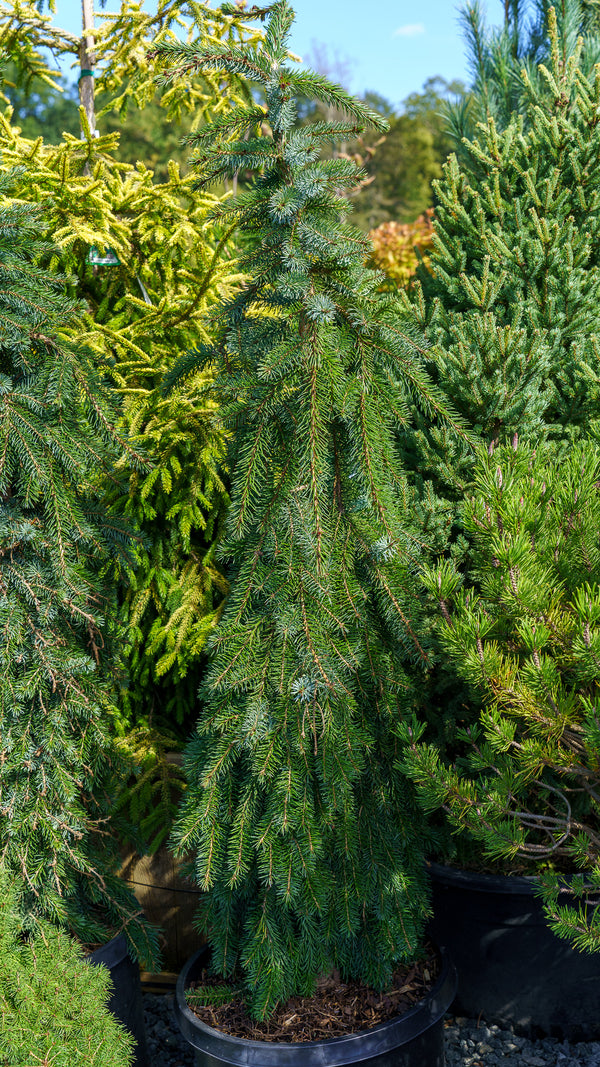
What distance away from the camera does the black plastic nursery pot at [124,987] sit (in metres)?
2.30

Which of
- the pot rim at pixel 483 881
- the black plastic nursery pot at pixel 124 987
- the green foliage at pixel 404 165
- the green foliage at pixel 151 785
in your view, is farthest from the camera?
the green foliage at pixel 404 165

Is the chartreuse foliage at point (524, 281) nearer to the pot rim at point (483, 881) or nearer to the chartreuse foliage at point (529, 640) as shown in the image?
the chartreuse foliage at point (529, 640)

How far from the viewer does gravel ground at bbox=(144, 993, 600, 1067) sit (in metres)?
2.55

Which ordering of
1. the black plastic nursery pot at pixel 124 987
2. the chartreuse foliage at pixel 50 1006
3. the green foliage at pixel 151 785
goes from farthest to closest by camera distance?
→ the green foliage at pixel 151 785
the black plastic nursery pot at pixel 124 987
the chartreuse foliage at pixel 50 1006

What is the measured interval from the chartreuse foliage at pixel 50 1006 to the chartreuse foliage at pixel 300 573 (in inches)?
13.2

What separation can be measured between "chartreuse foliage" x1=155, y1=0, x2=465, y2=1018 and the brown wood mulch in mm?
81

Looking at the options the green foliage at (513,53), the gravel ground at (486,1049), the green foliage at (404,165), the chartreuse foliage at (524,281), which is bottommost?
the gravel ground at (486,1049)

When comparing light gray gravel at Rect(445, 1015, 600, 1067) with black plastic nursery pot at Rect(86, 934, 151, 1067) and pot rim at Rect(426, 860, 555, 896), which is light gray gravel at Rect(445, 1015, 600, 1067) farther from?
black plastic nursery pot at Rect(86, 934, 151, 1067)

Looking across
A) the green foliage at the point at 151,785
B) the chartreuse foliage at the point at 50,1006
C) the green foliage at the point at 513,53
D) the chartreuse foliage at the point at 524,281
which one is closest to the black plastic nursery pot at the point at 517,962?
the green foliage at the point at 151,785

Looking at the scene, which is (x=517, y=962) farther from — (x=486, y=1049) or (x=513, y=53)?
(x=513, y=53)

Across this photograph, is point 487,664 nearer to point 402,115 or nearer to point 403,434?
point 403,434

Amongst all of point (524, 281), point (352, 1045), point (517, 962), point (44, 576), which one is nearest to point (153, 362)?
point (44, 576)

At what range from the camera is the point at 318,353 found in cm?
186

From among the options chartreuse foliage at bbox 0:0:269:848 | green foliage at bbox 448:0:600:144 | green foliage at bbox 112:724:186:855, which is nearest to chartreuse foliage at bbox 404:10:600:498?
green foliage at bbox 448:0:600:144
